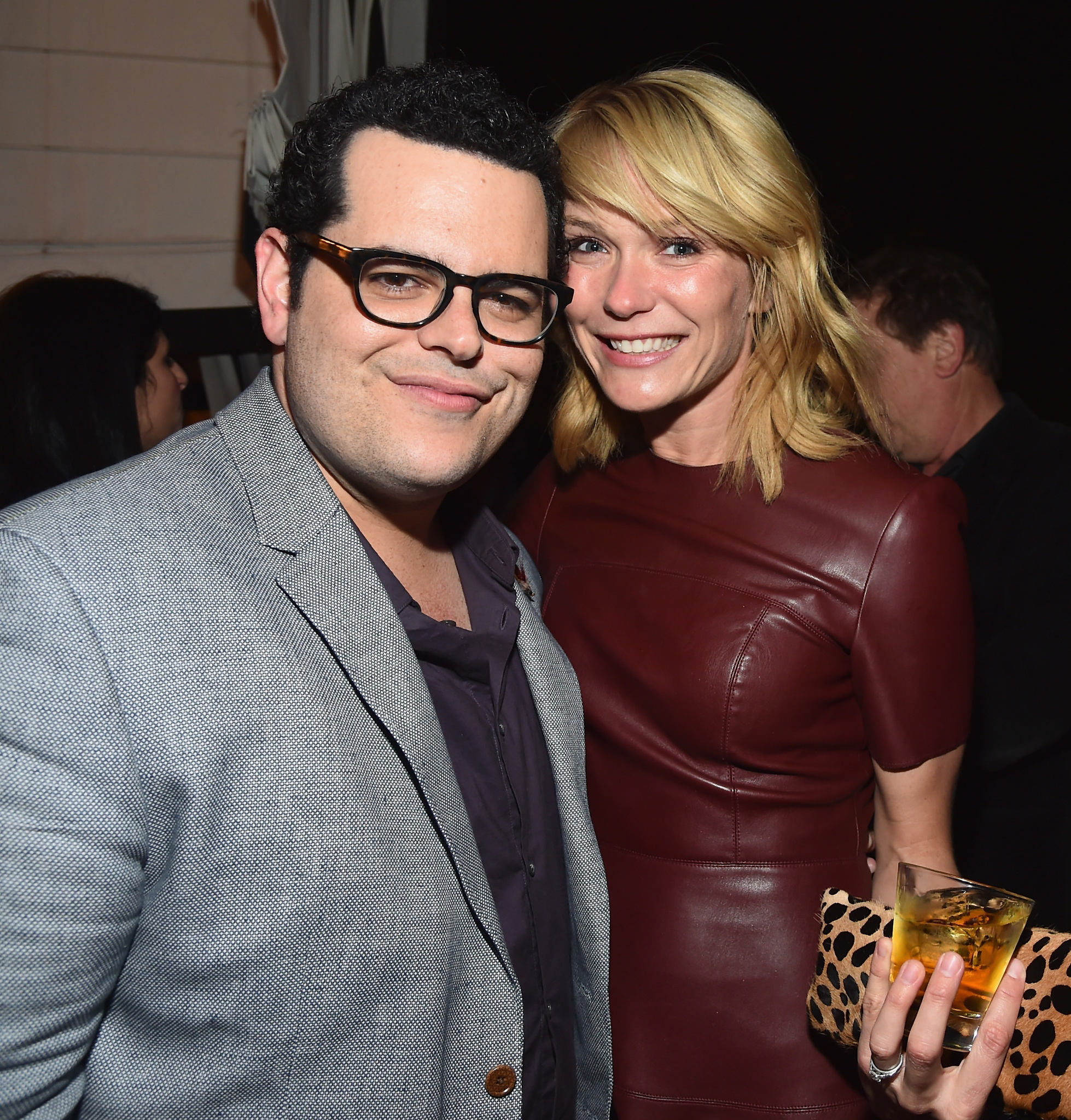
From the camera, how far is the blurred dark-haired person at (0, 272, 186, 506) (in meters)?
2.73

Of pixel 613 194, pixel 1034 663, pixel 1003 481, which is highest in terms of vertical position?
pixel 613 194

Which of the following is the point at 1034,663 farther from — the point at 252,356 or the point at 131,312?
the point at 252,356

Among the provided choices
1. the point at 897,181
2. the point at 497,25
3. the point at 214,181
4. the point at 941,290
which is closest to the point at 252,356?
the point at 214,181

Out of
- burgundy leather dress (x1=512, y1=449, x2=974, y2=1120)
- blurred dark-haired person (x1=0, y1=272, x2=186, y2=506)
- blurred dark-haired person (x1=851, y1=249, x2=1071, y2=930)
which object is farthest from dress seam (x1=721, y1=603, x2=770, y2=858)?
blurred dark-haired person (x1=0, y1=272, x2=186, y2=506)

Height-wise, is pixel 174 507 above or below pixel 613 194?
below

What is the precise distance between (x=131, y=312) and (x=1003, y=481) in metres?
2.76

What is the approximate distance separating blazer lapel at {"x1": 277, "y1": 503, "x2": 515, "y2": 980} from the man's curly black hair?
0.41 m

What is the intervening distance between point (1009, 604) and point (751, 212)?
4.94 feet

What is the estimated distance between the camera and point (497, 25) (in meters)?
4.05

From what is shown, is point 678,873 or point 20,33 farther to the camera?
point 20,33

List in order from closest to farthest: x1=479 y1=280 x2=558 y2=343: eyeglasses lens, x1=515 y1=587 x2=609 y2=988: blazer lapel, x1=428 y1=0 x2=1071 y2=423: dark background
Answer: x1=479 y1=280 x2=558 y2=343: eyeglasses lens
x1=515 y1=587 x2=609 y2=988: blazer lapel
x1=428 y1=0 x2=1071 y2=423: dark background

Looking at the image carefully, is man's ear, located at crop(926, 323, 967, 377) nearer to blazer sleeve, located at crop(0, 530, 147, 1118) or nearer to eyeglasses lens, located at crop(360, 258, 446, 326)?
eyeglasses lens, located at crop(360, 258, 446, 326)

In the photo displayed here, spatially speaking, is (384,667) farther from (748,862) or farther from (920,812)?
(920,812)

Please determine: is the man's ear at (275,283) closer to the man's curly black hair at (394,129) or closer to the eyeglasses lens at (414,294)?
the man's curly black hair at (394,129)
